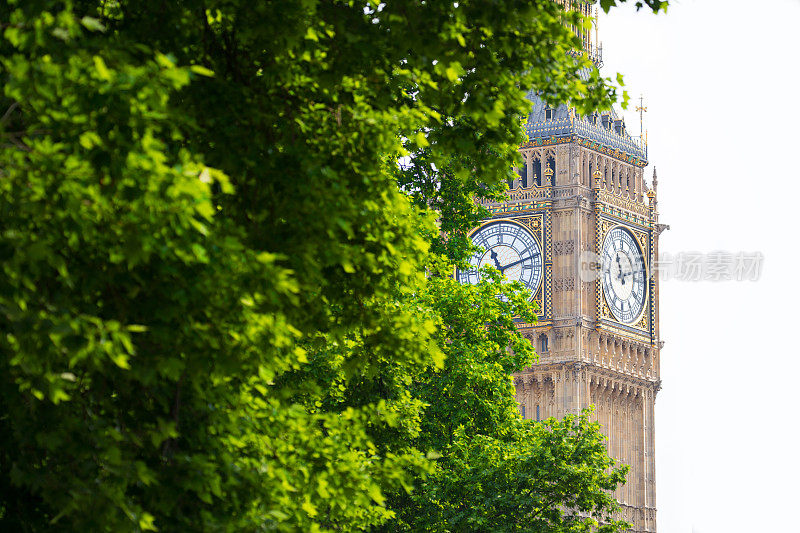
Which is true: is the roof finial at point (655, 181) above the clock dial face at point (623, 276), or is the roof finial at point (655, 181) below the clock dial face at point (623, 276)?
above

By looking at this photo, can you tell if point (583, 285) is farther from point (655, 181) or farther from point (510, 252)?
point (655, 181)

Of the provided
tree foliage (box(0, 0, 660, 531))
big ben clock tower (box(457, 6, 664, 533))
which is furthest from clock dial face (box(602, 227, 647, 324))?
tree foliage (box(0, 0, 660, 531))

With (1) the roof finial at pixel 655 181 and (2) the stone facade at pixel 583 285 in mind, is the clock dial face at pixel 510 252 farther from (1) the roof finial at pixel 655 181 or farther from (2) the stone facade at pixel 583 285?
(1) the roof finial at pixel 655 181

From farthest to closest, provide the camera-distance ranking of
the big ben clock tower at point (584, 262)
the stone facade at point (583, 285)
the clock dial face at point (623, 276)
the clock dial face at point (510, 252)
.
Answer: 1. the clock dial face at point (623, 276)
2. the stone facade at point (583, 285)
3. the big ben clock tower at point (584, 262)
4. the clock dial face at point (510, 252)

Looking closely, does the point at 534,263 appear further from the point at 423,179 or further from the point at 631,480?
the point at 423,179

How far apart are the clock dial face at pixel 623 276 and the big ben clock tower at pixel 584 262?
0.04m

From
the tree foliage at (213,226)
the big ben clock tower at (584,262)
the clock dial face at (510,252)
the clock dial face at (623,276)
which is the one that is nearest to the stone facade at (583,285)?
the big ben clock tower at (584,262)

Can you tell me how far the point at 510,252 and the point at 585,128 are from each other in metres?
7.52

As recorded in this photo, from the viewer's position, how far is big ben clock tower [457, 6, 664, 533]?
75.2 m

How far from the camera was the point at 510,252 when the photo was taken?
74188 mm

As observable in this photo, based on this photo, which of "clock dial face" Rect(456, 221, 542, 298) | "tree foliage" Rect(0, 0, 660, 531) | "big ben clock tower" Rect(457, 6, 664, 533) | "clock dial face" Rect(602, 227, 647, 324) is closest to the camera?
"tree foliage" Rect(0, 0, 660, 531)

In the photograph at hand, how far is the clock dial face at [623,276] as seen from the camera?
76.6 metres

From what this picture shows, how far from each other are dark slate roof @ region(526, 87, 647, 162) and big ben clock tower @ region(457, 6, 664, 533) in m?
0.06

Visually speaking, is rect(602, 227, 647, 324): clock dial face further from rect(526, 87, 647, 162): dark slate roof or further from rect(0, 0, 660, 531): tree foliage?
rect(0, 0, 660, 531): tree foliage
